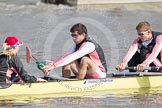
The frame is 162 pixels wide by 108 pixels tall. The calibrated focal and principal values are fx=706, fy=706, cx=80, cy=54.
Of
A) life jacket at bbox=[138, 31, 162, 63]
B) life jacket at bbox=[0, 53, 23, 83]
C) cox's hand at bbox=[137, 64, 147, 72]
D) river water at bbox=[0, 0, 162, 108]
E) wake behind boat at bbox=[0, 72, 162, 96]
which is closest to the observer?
life jacket at bbox=[0, 53, 23, 83]

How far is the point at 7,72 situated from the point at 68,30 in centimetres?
1448

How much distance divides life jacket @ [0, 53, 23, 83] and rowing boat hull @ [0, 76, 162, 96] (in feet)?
0.58

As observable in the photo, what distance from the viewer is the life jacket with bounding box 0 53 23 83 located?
540 inches

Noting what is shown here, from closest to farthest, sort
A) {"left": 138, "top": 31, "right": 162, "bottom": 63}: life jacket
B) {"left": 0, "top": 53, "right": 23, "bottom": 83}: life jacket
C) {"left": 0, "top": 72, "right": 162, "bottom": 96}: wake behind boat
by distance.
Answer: {"left": 0, "top": 53, "right": 23, "bottom": 83}: life jacket, {"left": 0, "top": 72, "right": 162, "bottom": 96}: wake behind boat, {"left": 138, "top": 31, "right": 162, "bottom": 63}: life jacket

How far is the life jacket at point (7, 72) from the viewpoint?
13.7 metres

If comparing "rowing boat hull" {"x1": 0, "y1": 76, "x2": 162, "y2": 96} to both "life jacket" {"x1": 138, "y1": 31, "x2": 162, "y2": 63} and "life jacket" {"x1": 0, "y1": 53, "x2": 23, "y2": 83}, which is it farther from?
"life jacket" {"x1": 138, "y1": 31, "x2": 162, "y2": 63}

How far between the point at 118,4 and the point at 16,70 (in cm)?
2467

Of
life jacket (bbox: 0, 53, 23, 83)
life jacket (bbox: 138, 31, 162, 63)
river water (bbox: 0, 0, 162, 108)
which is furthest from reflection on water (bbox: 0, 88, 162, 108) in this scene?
life jacket (bbox: 138, 31, 162, 63)

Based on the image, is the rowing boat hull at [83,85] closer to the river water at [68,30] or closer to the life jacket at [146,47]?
the river water at [68,30]

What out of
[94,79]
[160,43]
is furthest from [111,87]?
[160,43]

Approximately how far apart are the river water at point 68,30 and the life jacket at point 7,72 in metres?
0.40

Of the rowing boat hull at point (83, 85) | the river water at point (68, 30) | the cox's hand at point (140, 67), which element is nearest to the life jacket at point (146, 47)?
the cox's hand at point (140, 67)

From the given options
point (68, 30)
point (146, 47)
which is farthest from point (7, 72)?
point (68, 30)

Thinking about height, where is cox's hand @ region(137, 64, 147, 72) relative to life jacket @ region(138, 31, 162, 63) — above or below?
below
